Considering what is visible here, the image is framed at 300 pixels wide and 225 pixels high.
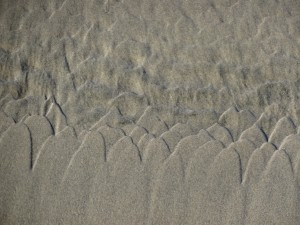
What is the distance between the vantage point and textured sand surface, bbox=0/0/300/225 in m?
1.01

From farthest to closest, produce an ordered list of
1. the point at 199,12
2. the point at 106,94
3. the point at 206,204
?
the point at 199,12, the point at 106,94, the point at 206,204

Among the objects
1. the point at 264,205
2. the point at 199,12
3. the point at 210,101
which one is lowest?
the point at 264,205

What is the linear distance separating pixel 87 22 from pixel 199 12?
12.1 inches

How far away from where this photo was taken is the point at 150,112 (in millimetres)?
1144

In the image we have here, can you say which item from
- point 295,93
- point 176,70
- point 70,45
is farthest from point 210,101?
point 70,45

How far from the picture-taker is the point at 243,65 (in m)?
1.23

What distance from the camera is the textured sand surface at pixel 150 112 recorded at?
3.32 ft

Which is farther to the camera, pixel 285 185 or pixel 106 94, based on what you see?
pixel 106 94

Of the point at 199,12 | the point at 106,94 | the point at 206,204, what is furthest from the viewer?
the point at 199,12

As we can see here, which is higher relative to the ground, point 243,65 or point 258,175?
point 243,65

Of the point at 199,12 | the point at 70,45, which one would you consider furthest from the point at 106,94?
the point at 199,12

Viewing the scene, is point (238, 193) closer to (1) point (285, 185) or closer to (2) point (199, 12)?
(1) point (285, 185)

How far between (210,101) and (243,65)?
0.14m

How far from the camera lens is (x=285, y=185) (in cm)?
103
